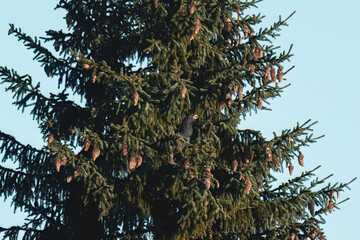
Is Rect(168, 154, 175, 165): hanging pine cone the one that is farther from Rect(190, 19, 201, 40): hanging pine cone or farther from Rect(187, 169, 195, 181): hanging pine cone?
Rect(190, 19, 201, 40): hanging pine cone

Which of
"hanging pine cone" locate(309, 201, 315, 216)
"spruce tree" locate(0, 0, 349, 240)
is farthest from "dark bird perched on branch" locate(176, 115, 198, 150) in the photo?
"hanging pine cone" locate(309, 201, 315, 216)

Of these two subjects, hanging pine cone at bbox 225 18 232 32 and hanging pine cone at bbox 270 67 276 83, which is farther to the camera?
hanging pine cone at bbox 225 18 232 32

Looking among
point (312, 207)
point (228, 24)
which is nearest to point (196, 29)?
point (228, 24)

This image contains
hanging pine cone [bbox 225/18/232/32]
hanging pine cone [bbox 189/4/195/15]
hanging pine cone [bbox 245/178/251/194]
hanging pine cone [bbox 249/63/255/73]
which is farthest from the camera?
hanging pine cone [bbox 225/18/232/32]

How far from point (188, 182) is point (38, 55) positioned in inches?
172

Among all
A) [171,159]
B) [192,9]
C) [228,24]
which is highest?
[228,24]

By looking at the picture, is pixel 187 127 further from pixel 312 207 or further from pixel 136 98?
pixel 312 207

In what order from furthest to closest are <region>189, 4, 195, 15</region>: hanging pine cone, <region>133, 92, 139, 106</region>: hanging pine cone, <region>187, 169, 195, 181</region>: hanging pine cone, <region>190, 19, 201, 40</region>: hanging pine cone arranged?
<region>189, 4, 195, 15</region>: hanging pine cone, <region>190, 19, 201, 40</region>: hanging pine cone, <region>187, 169, 195, 181</region>: hanging pine cone, <region>133, 92, 139, 106</region>: hanging pine cone

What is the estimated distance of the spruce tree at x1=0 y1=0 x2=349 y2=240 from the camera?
1155 cm

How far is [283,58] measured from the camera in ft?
41.1

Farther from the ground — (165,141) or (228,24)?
(228,24)

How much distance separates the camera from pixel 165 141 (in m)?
11.7

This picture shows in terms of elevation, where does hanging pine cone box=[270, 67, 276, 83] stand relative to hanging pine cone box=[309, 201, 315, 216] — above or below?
above

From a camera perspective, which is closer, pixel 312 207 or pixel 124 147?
pixel 124 147
